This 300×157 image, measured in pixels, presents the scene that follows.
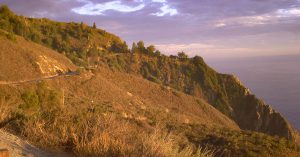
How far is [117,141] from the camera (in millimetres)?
7262

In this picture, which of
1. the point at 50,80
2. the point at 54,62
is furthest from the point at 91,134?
the point at 54,62

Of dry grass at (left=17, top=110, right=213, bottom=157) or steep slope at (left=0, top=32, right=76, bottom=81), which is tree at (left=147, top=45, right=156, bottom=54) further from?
dry grass at (left=17, top=110, right=213, bottom=157)

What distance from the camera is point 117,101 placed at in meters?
51.4

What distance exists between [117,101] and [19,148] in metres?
44.3

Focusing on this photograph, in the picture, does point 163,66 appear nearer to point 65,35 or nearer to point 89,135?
point 65,35

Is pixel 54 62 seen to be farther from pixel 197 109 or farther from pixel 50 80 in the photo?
pixel 197 109

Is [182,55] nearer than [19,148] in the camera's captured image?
No

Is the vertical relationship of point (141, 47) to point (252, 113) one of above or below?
above

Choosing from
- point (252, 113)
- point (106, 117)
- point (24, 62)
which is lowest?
point (252, 113)

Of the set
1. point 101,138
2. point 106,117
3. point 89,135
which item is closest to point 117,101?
point 106,117

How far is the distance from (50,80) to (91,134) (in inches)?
1644

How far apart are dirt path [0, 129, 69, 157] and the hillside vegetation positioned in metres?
0.37

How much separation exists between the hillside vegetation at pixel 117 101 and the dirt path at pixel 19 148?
0.37m

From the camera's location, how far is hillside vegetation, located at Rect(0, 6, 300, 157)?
795 cm
